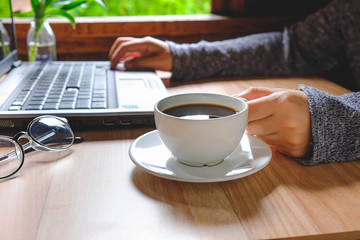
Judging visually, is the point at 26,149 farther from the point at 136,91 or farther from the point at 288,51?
the point at 288,51

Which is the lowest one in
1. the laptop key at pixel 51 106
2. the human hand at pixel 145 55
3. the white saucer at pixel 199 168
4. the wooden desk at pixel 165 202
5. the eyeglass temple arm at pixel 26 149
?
the wooden desk at pixel 165 202

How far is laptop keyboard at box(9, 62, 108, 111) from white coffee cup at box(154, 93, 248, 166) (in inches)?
9.3

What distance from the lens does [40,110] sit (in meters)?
0.69

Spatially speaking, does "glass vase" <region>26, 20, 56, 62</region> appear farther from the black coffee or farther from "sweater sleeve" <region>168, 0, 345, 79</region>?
the black coffee

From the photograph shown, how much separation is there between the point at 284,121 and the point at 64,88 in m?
0.49

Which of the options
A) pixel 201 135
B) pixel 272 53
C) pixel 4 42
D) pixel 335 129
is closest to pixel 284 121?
pixel 335 129

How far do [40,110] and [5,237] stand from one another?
325 millimetres

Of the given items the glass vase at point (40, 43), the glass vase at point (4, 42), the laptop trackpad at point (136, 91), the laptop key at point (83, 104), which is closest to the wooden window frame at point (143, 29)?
the glass vase at point (40, 43)

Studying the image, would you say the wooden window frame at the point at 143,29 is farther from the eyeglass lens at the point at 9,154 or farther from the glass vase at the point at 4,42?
the eyeglass lens at the point at 9,154

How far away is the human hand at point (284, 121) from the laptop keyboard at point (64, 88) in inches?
11.4

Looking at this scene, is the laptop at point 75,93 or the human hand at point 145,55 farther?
the human hand at point 145,55

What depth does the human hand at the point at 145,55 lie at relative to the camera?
1065mm

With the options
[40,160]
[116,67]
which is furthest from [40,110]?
[116,67]

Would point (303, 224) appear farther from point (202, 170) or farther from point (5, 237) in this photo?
point (5, 237)
